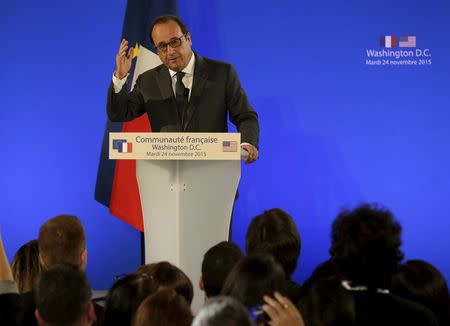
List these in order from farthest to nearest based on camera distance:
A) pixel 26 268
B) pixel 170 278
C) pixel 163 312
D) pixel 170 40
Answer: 1. pixel 170 40
2. pixel 26 268
3. pixel 170 278
4. pixel 163 312

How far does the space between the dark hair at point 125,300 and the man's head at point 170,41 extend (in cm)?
180

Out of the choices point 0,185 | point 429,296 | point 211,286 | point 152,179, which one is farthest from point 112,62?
point 429,296

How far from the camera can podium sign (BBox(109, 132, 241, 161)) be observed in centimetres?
335

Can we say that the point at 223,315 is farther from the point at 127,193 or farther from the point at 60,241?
the point at 127,193

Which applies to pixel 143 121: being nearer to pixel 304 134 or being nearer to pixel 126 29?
pixel 126 29

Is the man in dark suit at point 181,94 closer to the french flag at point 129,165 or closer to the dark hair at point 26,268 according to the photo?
the dark hair at point 26,268

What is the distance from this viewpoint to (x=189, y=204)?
354 cm

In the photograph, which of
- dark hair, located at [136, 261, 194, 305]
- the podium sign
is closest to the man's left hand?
the podium sign

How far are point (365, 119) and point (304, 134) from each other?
514 mm

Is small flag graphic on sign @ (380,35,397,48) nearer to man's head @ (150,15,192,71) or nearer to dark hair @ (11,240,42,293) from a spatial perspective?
man's head @ (150,15,192,71)

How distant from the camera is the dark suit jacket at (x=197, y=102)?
13.2 feet

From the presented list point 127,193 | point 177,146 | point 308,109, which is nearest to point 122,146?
point 177,146

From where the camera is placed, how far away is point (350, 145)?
606 centimetres

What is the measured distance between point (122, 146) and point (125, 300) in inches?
44.0
